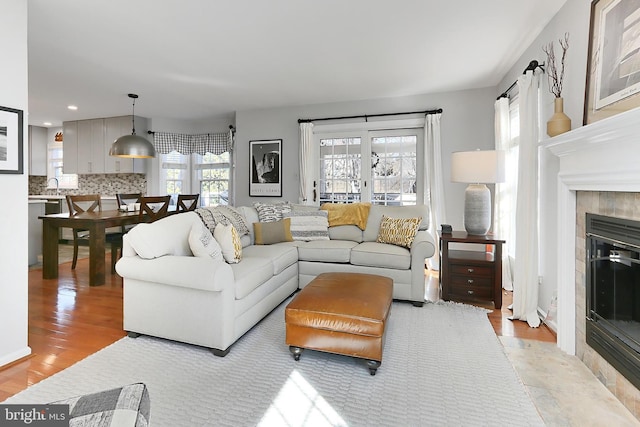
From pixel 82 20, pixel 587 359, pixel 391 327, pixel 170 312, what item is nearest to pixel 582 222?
pixel 587 359

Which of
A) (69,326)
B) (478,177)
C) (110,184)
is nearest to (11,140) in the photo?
(69,326)

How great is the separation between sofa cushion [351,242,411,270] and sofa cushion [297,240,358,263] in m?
0.09

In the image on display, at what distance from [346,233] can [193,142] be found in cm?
425

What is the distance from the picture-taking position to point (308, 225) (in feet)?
12.8

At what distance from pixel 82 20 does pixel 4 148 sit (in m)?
1.28

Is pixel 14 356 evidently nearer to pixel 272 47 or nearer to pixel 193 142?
pixel 272 47

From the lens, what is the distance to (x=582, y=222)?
2.21 metres

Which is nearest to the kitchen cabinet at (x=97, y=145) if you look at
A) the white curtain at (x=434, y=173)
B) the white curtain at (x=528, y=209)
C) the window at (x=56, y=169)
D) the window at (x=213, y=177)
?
the window at (x=56, y=169)

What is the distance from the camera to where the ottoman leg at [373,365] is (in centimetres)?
197

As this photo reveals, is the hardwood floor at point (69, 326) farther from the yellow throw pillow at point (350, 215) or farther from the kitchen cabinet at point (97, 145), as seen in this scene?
the kitchen cabinet at point (97, 145)

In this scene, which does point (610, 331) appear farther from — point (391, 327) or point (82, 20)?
point (82, 20)

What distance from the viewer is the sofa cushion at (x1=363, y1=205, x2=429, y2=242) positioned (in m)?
3.81

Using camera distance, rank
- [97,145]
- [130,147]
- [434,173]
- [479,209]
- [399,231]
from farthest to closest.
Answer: [97,145] → [434,173] → [130,147] → [399,231] → [479,209]

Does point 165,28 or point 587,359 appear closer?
point 587,359
